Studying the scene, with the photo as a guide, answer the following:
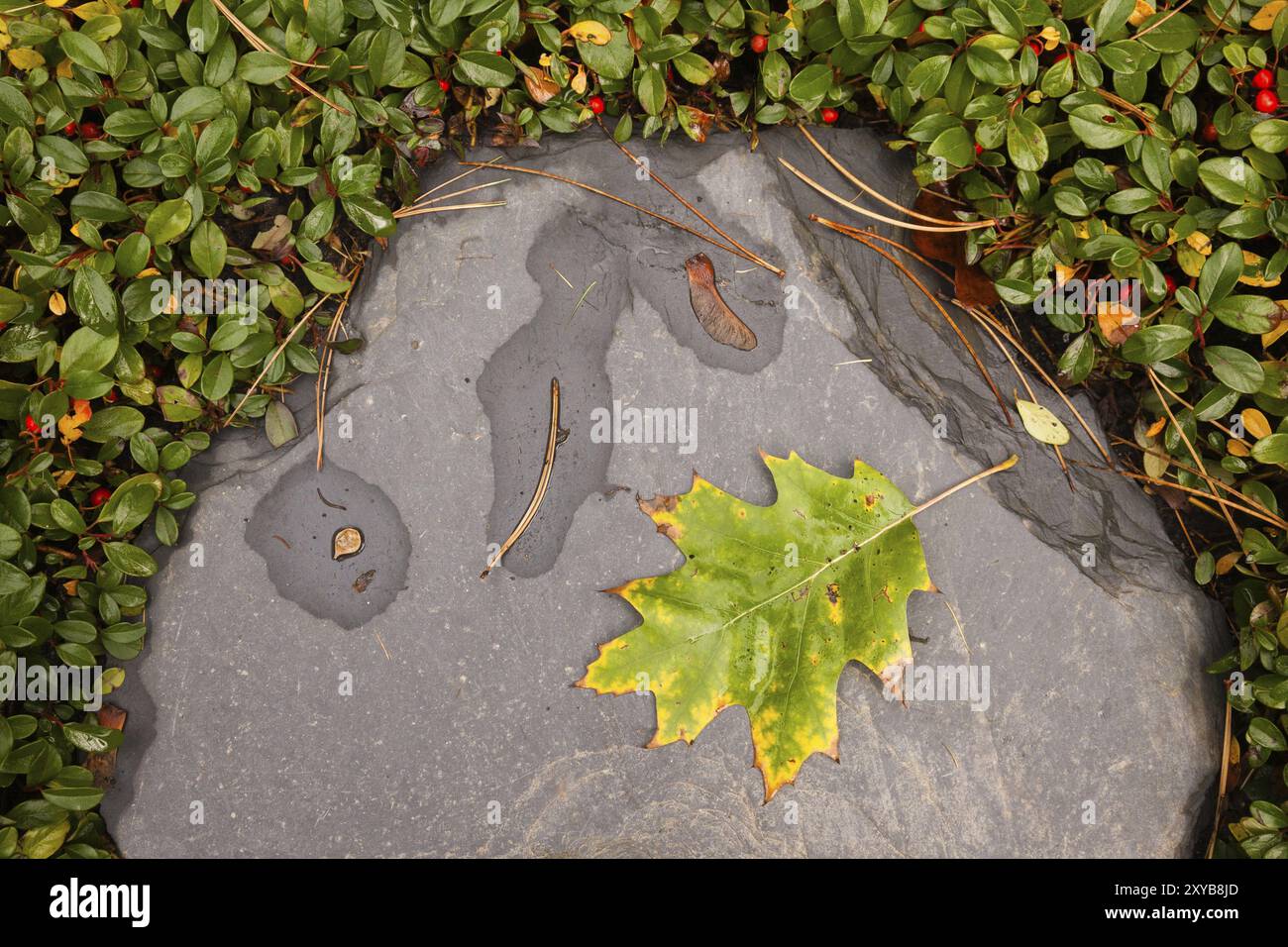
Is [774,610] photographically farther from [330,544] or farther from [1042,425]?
[330,544]

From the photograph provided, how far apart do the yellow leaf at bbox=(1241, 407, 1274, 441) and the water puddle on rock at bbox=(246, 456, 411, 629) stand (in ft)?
8.74

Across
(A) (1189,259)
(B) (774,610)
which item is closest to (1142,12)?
(A) (1189,259)

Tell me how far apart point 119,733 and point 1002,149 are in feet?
10.8

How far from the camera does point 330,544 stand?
2.71 m

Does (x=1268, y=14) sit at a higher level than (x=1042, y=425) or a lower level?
higher

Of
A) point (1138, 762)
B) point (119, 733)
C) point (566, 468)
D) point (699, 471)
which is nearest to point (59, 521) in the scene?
point (119, 733)

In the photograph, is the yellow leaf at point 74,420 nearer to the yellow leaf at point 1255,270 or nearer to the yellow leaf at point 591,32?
the yellow leaf at point 591,32

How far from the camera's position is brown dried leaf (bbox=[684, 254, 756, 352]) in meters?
2.79

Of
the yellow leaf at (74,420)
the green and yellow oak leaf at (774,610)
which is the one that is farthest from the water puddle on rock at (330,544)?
the green and yellow oak leaf at (774,610)

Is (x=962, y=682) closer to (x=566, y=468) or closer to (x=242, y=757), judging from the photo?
(x=566, y=468)

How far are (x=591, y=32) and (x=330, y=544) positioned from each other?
178 cm

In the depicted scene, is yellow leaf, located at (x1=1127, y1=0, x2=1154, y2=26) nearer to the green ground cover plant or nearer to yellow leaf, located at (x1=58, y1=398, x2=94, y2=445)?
the green ground cover plant

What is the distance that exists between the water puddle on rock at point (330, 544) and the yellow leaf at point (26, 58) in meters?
1.34

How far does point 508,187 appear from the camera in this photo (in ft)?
9.18
